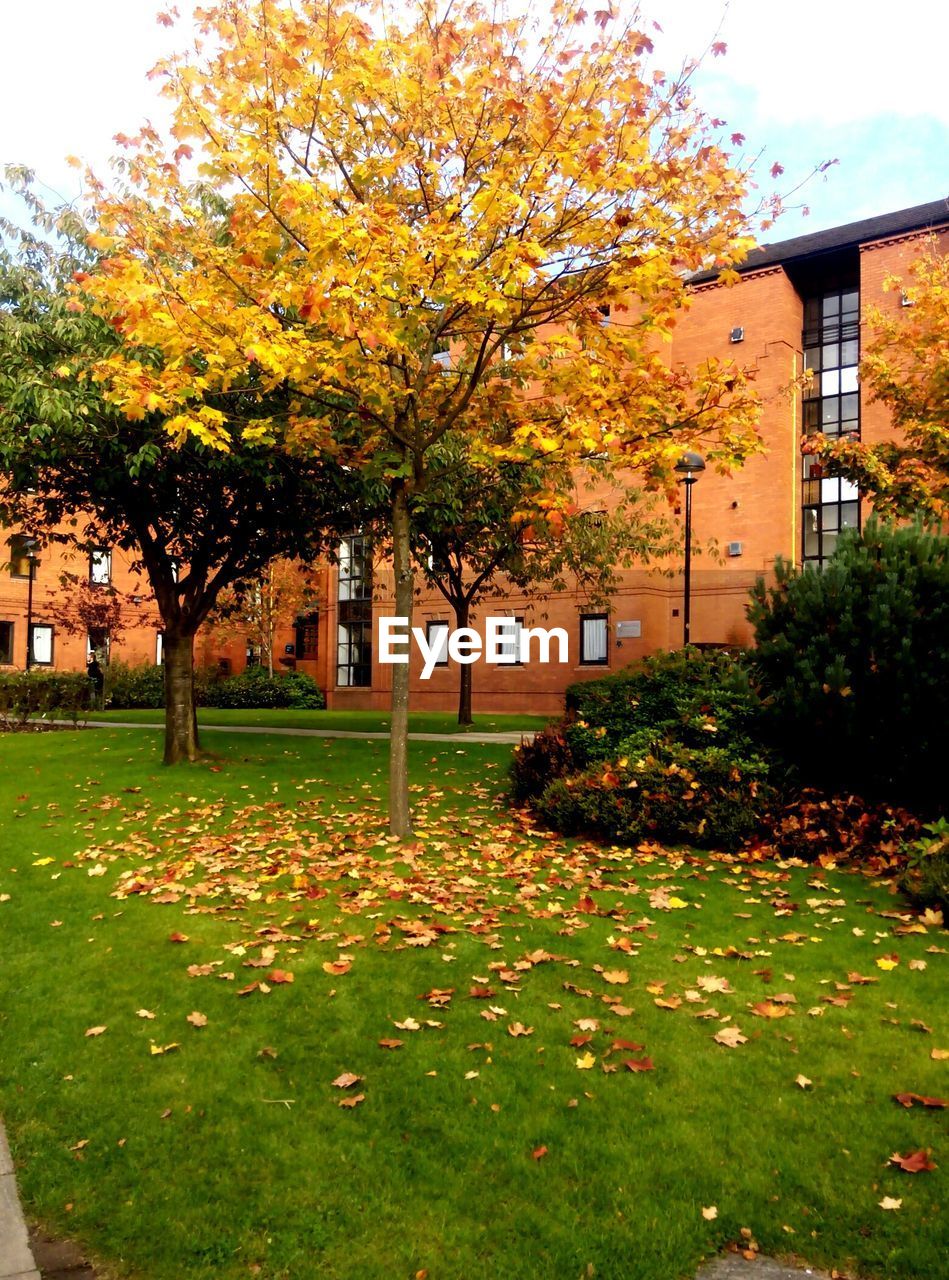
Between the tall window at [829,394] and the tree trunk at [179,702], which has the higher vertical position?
the tall window at [829,394]

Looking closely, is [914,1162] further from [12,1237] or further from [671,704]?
[671,704]

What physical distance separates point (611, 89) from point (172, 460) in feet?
28.2

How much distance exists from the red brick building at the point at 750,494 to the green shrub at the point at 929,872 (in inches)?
936

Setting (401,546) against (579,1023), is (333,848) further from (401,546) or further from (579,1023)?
(579,1023)

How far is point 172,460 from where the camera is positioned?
14.0m

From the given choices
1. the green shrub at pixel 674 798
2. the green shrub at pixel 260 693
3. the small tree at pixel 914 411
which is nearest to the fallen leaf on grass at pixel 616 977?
the green shrub at pixel 674 798

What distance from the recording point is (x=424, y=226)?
813 centimetres

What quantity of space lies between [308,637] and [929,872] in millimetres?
45016

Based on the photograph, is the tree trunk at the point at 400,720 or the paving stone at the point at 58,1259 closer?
the paving stone at the point at 58,1259

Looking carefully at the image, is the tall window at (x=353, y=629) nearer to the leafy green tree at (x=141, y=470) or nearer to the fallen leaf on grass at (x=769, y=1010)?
the leafy green tree at (x=141, y=470)

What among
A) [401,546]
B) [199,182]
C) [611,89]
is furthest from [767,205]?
[199,182]

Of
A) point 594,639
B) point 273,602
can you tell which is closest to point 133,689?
point 273,602

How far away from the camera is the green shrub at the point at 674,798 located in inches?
353

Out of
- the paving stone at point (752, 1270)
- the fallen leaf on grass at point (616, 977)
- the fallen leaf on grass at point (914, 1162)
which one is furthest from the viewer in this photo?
the fallen leaf on grass at point (616, 977)
